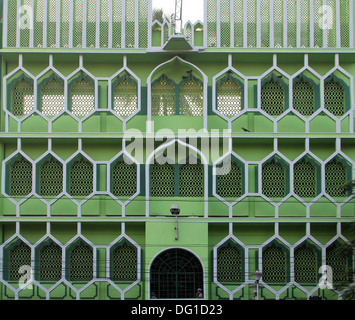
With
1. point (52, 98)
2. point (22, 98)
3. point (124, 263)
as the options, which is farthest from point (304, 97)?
point (22, 98)

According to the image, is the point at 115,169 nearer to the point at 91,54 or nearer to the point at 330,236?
the point at 91,54

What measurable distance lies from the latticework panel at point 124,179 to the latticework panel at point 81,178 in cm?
81

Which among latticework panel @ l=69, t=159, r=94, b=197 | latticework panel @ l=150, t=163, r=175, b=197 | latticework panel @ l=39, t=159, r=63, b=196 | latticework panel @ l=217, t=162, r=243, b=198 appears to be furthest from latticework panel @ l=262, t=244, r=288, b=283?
latticework panel @ l=39, t=159, r=63, b=196

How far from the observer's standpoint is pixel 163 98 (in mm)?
23891

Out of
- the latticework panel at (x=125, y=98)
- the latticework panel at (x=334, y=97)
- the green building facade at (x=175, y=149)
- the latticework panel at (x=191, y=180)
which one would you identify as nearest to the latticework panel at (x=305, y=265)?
the green building facade at (x=175, y=149)

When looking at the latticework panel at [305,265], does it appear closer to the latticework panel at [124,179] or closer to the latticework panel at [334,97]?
the latticework panel at [334,97]

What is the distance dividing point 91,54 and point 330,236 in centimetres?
1045

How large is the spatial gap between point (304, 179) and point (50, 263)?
30.5 ft

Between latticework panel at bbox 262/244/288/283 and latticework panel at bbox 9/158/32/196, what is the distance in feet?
28.2

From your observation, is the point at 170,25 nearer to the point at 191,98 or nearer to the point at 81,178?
the point at 191,98

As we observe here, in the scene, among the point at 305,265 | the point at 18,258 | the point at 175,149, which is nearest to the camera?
the point at 305,265

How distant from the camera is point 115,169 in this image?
77.2 ft

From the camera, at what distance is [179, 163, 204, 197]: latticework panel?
23.2 meters
